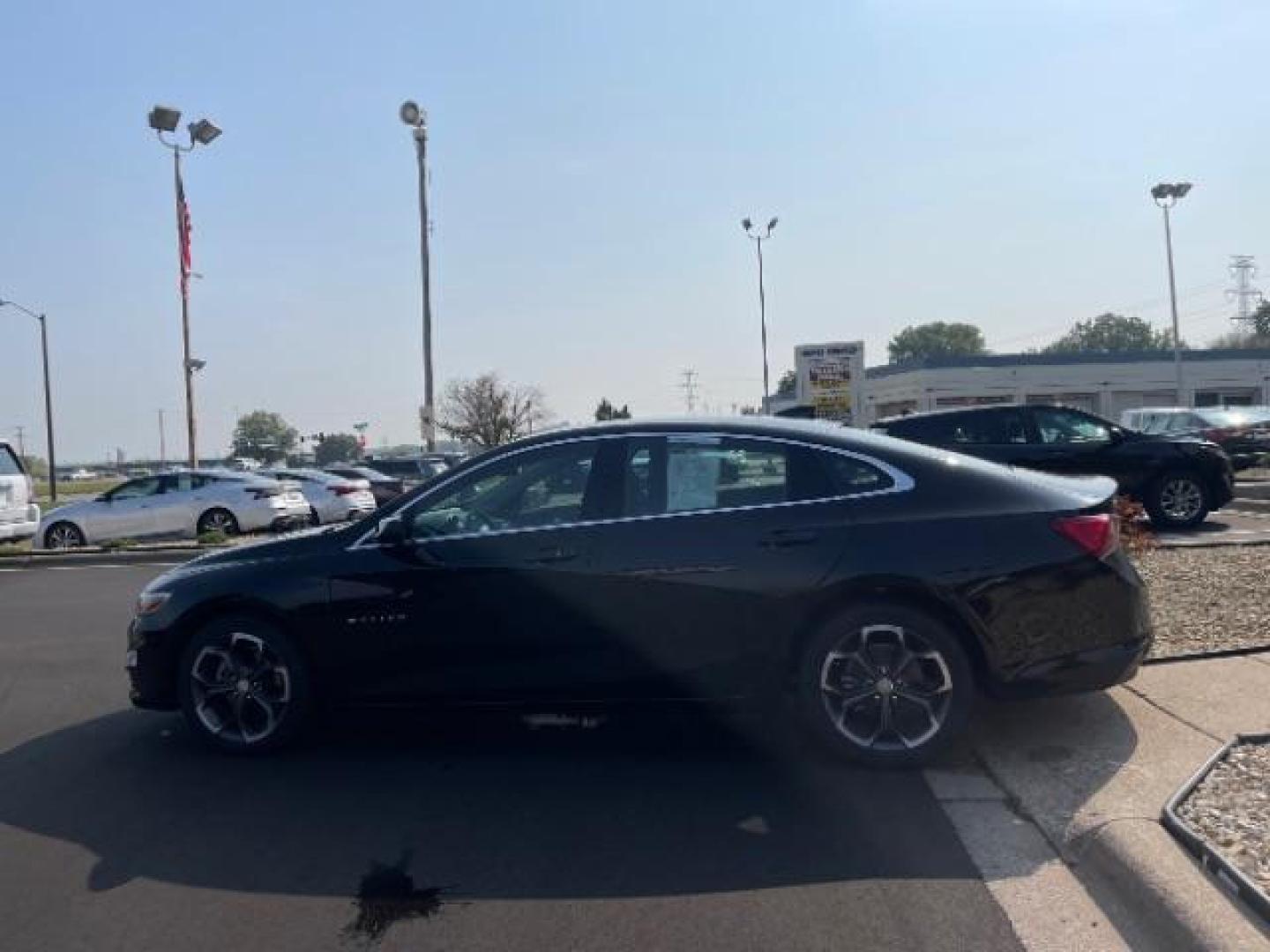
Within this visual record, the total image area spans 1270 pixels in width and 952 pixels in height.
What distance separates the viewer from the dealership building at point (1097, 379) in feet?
189

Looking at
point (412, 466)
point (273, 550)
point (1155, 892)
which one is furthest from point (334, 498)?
point (1155, 892)

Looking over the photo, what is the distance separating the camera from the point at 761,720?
6.40m

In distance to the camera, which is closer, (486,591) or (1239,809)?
(1239,809)

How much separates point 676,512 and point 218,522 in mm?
16291

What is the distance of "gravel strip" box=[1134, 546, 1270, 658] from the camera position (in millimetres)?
7305

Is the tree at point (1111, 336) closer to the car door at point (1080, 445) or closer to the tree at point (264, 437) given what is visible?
the tree at point (264, 437)

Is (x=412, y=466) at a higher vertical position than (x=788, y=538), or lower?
higher

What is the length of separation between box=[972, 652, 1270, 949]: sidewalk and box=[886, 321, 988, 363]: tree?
386ft

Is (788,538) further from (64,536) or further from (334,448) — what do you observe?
(334,448)

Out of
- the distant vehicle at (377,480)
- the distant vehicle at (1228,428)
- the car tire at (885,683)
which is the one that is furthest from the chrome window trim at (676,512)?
the distant vehicle at (377,480)

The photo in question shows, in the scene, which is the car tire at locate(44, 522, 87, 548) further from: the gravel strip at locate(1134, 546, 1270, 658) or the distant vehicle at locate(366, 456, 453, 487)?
the gravel strip at locate(1134, 546, 1270, 658)

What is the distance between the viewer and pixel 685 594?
563 cm

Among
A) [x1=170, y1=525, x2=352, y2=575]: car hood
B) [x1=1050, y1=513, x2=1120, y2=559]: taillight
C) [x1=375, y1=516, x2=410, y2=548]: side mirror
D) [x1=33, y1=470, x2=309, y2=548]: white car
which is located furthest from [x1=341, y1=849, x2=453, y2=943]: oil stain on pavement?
[x1=33, y1=470, x2=309, y2=548]: white car

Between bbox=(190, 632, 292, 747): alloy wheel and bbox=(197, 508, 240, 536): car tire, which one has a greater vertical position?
bbox=(197, 508, 240, 536): car tire
